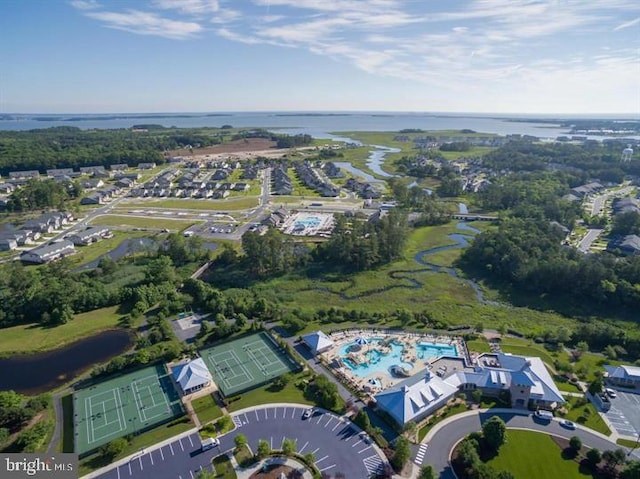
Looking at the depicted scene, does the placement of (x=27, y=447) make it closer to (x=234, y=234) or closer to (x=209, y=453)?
(x=209, y=453)

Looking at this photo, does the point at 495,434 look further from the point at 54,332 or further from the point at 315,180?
the point at 315,180

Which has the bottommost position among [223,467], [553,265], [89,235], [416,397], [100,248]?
[223,467]

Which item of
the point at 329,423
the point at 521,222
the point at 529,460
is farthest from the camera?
the point at 521,222

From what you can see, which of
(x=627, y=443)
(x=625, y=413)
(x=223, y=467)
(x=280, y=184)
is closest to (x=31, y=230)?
(x=280, y=184)

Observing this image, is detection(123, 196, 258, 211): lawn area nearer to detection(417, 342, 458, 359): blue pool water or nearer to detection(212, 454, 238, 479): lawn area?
detection(417, 342, 458, 359): blue pool water

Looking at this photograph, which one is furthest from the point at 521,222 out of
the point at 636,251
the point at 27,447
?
the point at 27,447

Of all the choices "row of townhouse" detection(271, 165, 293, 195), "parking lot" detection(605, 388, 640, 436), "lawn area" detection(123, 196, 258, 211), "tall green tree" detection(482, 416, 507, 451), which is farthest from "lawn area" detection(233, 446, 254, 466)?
"row of townhouse" detection(271, 165, 293, 195)
